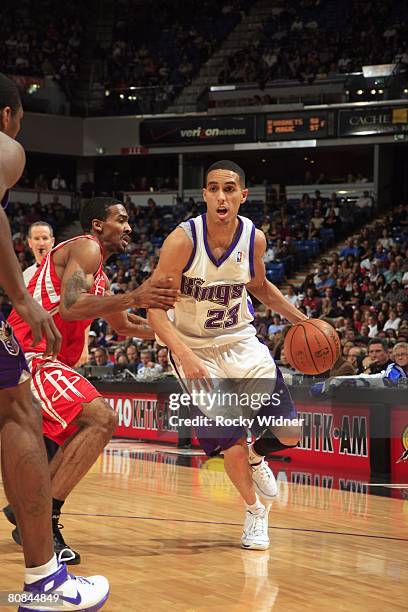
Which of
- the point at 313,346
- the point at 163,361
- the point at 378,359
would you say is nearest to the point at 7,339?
the point at 313,346

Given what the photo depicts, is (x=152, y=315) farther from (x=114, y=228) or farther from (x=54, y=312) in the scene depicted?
(x=114, y=228)

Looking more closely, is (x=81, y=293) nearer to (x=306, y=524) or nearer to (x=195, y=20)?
(x=306, y=524)

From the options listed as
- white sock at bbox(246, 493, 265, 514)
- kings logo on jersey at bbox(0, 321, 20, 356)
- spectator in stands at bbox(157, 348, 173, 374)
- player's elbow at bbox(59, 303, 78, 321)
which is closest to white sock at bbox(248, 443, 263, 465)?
white sock at bbox(246, 493, 265, 514)

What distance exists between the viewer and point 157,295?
4.04m

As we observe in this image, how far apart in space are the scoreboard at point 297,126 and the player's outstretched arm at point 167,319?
17054 mm

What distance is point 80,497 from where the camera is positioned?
276 inches

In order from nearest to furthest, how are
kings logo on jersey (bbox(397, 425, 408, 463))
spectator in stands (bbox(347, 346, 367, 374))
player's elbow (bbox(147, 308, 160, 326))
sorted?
player's elbow (bbox(147, 308, 160, 326)), kings logo on jersey (bbox(397, 425, 408, 463)), spectator in stands (bbox(347, 346, 367, 374))

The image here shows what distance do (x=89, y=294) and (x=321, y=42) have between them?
65.9 ft

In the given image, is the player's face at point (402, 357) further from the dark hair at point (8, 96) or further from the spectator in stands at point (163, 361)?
the dark hair at point (8, 96)

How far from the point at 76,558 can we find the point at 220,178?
6.87 ft

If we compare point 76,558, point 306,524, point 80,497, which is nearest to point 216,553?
point 76,558

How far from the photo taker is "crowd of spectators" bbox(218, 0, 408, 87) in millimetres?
22359

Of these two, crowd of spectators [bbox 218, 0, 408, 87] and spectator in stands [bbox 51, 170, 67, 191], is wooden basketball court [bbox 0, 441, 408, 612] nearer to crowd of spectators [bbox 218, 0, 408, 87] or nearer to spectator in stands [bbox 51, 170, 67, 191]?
crowd of spectators [bbox 218, 0, 408, 87]

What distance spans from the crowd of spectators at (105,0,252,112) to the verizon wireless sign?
2.30ft
